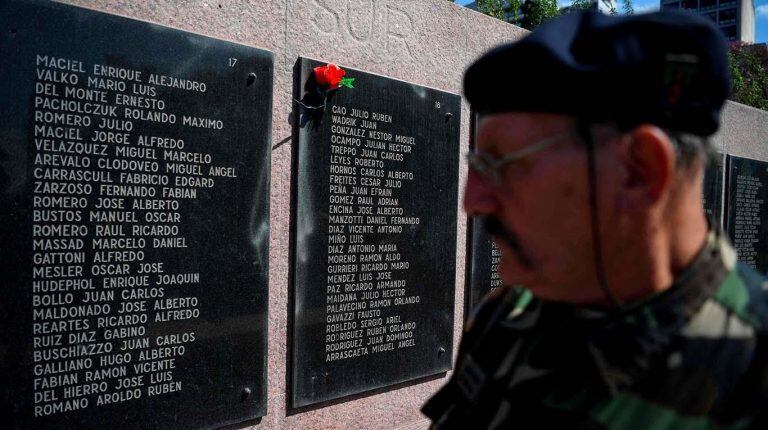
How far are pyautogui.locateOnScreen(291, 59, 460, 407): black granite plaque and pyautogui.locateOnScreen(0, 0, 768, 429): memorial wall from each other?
0.04 ft

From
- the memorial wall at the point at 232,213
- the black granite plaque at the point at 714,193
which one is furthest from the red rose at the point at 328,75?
the black granite plaque at the point at 714,193

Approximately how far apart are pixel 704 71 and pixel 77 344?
2.38 metres

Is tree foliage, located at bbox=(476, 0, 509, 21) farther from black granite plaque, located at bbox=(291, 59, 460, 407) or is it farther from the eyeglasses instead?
the eyeglasses

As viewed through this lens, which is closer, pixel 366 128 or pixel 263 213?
pixel 263 213

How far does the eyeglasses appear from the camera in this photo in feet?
3.72

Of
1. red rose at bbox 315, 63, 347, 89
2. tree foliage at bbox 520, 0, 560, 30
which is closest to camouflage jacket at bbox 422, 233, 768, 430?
red rose at bbox 315, 63, 347, 89

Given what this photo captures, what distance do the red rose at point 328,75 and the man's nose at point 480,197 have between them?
2168mm

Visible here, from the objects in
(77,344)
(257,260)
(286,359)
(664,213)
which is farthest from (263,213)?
(664,213)

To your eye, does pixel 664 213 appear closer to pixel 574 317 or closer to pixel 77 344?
pixel 574 317

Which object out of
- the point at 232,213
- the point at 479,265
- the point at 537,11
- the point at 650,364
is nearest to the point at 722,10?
the point at 537,11

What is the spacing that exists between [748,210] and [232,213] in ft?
21.9

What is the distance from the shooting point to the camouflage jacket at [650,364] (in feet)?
3.22

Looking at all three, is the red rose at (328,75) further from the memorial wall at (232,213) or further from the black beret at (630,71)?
the black beret at (630,71)

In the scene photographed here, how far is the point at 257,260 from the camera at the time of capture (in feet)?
10.0
